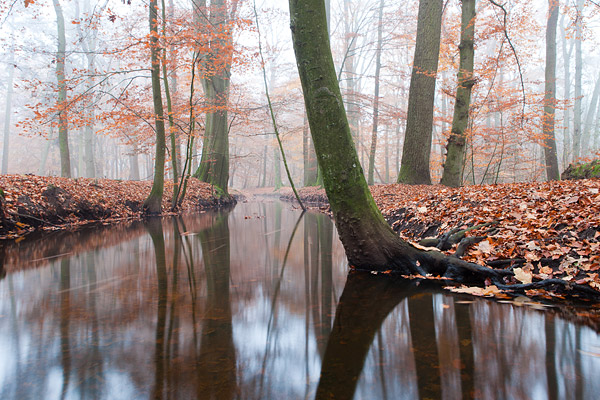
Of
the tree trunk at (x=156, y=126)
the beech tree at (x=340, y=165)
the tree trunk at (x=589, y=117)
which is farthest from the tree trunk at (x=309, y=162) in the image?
the tree trunk at (x=589, y=117)

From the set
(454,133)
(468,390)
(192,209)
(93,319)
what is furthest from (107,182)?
(468,390)

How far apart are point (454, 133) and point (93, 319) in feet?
29.1

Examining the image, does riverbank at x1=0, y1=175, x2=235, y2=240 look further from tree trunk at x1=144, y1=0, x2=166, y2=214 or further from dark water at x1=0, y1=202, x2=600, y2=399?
dark water at x1=0, y1=202, x2=600, y2=399

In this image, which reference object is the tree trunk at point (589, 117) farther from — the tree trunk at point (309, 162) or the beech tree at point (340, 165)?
the beech tree at point (340, 165)

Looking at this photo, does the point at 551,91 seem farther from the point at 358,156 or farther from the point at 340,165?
the point at 340,165

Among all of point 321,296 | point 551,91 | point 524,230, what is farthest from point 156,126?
point 551,91

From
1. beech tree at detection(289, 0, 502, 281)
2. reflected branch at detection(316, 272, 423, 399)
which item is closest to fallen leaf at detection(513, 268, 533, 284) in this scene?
beech tree at detection(289, 0, 502, 281)

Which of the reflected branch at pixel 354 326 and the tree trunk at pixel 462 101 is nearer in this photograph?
the reflected branch at pixel 354 326

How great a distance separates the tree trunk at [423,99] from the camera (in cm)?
956

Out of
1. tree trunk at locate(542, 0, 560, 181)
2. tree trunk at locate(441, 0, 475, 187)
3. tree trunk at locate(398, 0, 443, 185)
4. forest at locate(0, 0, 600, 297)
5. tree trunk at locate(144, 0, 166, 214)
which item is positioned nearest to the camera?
forest at locate(0, 0, 600, 297)

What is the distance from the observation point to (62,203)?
303 inches

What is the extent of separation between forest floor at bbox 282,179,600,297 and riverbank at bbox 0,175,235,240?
7299 millimetres

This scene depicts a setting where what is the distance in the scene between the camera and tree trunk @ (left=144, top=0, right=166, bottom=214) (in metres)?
8.44

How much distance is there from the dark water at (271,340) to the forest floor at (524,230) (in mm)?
679
